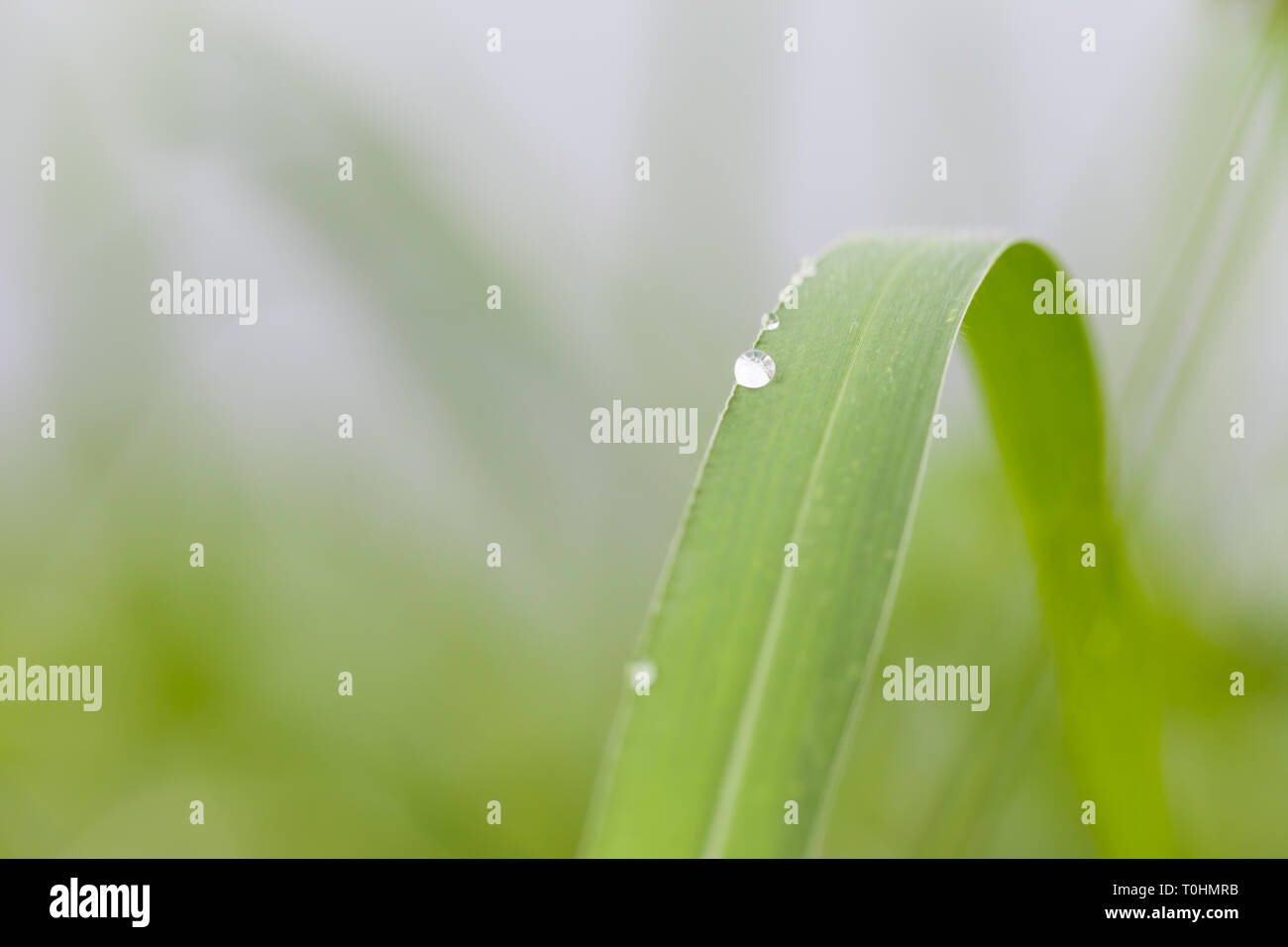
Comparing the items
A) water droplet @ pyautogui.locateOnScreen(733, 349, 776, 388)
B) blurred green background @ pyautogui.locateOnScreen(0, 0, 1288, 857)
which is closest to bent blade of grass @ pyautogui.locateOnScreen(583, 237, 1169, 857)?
water droplet @ pyautogui.locateOnScreen(733, 349, 776, 388)

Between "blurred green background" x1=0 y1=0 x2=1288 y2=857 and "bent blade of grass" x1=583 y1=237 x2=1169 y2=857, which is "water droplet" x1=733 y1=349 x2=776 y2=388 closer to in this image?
"bent blade of grass" x1=583 y1=237 x2=1169 y2=857

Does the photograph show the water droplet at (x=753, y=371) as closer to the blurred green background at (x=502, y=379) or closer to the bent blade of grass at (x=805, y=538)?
the bent blade of grass at (x=805, y=538)

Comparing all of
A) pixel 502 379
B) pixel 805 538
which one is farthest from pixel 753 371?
pixel 502 379

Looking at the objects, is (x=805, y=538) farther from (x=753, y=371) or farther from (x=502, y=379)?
(x=502, y=379)

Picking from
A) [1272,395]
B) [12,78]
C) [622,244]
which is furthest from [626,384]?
[12,78]

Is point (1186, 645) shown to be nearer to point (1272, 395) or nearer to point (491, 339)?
point (1272, 395)

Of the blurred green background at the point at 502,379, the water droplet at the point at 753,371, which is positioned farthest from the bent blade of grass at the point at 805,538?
the blurred green background at the point at 502,379
